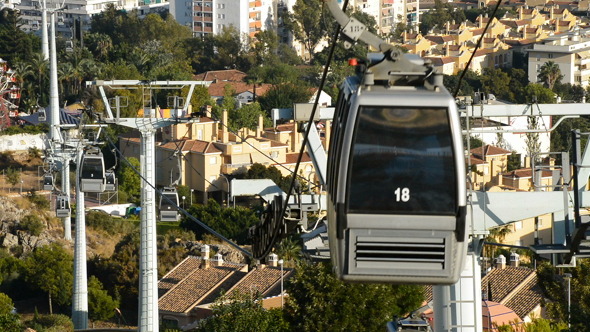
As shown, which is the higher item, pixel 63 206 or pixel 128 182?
pixel 63 206

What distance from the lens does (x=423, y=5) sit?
134 meters

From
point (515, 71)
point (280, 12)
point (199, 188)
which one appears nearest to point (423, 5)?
point (280, 12)

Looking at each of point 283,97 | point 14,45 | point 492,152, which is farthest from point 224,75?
point 492,152

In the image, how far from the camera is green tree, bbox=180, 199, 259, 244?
4678cm

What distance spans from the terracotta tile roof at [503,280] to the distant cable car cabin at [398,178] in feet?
79.9

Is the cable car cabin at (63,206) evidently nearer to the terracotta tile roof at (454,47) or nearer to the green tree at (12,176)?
the green tree at (12,176)

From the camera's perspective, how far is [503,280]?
116 ft

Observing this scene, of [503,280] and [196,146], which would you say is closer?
[503,280]

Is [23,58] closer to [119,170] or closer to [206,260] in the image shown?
[119,170]

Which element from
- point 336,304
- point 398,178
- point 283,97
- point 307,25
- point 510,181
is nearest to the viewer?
point 398,178

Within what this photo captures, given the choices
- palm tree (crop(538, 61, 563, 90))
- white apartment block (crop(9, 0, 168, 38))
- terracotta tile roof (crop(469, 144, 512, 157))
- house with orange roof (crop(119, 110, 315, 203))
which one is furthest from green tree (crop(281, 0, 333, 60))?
house with orange roof (crop(119, 110, 315, 203))

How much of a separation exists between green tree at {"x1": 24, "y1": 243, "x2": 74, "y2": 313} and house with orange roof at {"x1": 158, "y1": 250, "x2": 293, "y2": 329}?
226cm

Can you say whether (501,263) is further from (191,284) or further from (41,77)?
(41,77)

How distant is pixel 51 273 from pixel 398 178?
2831cm
